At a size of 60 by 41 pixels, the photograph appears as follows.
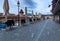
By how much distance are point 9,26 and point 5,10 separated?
5.76m

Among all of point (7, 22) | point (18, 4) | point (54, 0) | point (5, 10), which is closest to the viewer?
point (54, 0)

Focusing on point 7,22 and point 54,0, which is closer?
point 54,0

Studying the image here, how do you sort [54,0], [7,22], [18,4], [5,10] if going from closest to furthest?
1. [54,0]
2. [5,10]
3. [7,22]
4. [18,4]

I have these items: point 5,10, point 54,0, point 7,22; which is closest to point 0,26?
point 7,22

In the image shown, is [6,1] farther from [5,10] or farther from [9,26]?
[9,26]

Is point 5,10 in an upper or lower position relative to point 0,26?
upper

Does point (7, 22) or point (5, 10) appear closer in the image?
point (5, 10)

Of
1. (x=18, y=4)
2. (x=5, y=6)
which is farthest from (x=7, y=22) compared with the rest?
(x=18, y=4)

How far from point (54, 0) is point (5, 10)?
21.4 metres

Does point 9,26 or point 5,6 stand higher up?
point 5,6

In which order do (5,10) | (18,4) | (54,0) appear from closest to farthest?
1. (54,0)
2. (5,10)
3. (18,4)

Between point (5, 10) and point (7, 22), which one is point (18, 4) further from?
point (5, 10)

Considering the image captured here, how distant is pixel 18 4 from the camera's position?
47.6m

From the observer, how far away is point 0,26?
32.6 meters
